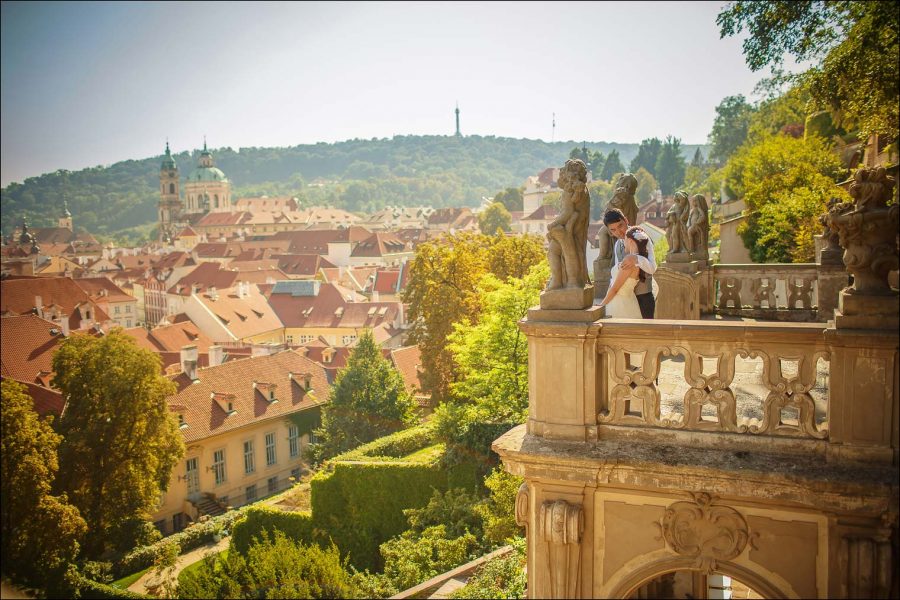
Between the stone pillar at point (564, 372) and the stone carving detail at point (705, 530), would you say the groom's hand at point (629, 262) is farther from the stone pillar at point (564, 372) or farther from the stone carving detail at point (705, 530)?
the stone carving detail at point (705, 530)

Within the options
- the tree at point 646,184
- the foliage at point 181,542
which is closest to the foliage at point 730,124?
the tree at point 646,184

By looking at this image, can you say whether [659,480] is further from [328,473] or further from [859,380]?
[328,473]

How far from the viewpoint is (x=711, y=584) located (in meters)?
9.68

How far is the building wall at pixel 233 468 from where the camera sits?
114ft

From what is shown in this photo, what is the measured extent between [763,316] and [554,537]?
26.6ft

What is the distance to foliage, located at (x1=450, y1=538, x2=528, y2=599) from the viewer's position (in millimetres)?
14438

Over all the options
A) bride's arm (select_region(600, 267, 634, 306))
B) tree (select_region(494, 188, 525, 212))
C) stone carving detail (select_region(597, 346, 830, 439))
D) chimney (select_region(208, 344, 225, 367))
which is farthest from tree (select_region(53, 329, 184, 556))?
tree (select_region(494, 188, 525, 212))

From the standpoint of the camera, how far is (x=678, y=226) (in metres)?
12.0

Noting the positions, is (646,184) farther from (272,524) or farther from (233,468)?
(272,524)

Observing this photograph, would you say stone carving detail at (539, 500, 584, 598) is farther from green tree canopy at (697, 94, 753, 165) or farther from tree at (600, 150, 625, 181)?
tree at (600, 150, 625, 181)

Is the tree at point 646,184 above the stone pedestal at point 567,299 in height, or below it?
above

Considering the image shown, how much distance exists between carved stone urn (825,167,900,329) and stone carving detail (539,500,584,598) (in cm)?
251

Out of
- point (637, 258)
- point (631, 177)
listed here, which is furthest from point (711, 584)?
point (631, 177)

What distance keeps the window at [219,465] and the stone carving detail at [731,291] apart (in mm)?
30004
